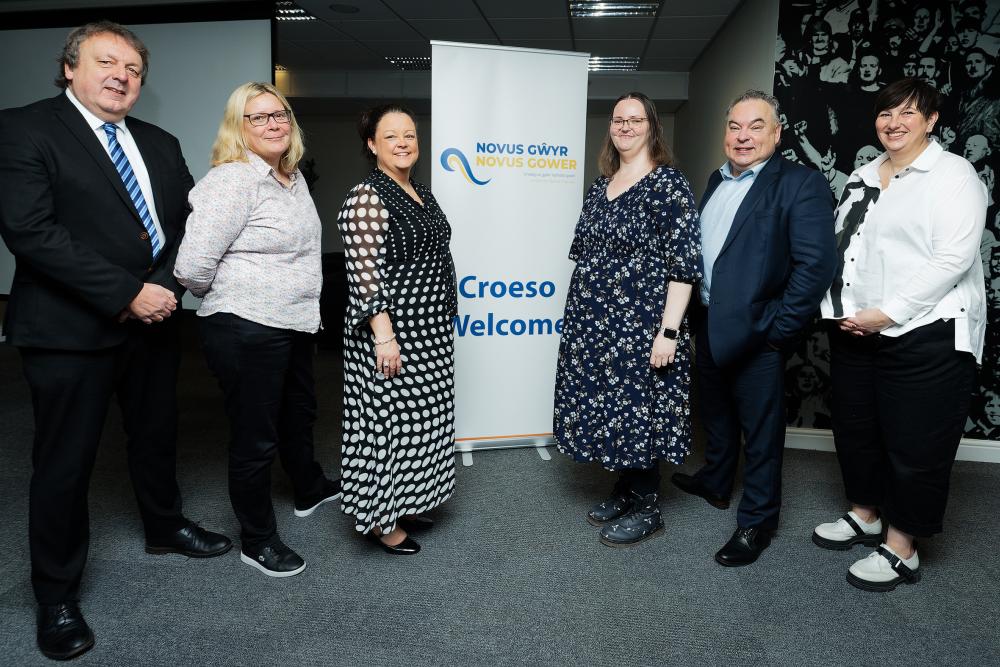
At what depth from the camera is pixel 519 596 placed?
2.05 meters

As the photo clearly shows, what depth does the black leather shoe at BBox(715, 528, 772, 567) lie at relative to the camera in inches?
88.3

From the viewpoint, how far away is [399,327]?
209cm

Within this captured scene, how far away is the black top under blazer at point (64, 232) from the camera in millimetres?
1643

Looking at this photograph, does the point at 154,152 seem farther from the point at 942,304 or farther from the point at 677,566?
the point at 942,304

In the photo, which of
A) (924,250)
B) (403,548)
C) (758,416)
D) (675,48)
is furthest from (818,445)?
(675,48)

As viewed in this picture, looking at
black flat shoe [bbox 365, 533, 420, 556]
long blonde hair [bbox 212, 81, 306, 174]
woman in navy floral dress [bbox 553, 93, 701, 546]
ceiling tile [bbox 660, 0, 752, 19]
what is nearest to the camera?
long blonde hair [bbox 212, 81, 306, 174]

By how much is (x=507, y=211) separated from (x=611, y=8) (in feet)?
10.8

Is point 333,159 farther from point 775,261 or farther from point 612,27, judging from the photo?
point 775,261

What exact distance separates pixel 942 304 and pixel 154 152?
2443 mm

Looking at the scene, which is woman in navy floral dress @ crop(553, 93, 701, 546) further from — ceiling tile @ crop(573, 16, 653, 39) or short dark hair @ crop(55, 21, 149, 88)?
ceiling tile @ crop(573, 16, 653, 39)

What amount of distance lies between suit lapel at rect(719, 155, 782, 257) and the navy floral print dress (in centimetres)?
11

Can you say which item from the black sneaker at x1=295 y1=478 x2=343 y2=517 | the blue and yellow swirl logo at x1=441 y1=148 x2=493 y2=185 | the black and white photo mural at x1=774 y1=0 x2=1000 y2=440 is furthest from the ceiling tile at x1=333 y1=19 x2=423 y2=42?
the black sneaker at x1=295 y1=478 x2=343 y2=517

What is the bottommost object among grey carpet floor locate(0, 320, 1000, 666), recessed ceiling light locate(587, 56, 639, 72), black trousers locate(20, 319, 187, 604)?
grey carpet floor locate(0, 320, 1000, 666)

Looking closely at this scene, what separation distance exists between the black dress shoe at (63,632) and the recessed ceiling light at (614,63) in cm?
676
